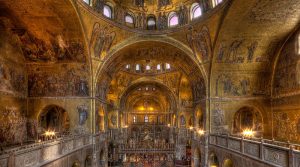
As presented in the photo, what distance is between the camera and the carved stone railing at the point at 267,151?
8.75m

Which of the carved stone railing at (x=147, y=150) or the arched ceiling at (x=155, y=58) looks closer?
the arched ceiling at (x=155, y=58)

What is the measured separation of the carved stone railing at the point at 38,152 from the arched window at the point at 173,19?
12.6 meters

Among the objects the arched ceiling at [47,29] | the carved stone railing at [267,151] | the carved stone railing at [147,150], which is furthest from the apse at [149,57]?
the carved stone railing at [147,150]

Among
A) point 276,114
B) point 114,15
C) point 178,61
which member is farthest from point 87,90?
point 276,114

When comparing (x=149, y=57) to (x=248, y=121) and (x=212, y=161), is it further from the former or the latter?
(x=212, y=161)

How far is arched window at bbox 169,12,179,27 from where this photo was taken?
2225 cm

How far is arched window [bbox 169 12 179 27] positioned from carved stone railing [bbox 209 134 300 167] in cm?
1100

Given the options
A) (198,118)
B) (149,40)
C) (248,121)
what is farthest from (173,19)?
(248,121)

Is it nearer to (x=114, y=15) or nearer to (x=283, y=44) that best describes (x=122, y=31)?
(x=114, y=15)

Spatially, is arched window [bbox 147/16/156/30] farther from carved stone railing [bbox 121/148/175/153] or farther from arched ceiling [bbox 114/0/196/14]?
carved stone railing [bbox 121/148/175/153]

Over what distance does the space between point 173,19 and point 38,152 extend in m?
16.1

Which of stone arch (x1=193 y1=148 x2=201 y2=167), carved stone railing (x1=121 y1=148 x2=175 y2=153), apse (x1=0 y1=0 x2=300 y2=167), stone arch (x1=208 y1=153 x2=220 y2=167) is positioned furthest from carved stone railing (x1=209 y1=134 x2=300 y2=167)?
carved stone railing (x1=121 y1=148 x2=175 y2=153)

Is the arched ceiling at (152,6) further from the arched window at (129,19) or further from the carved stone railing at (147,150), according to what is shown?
the carved stone railing at (147,150)

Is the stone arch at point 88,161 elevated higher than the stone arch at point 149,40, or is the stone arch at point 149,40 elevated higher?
the stone arch at point 149,40
